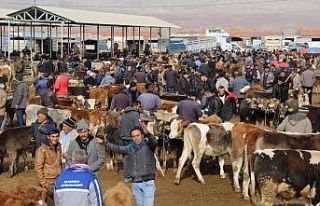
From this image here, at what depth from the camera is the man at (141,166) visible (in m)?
8.16

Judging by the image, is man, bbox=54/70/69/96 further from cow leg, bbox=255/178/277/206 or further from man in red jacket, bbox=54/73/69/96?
cow leg, bbox=255/178/277/206

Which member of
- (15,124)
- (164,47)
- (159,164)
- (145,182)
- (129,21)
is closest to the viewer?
(145,182)

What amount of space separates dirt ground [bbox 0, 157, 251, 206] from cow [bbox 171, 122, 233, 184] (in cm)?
33

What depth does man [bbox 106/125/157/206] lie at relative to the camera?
8156 mm

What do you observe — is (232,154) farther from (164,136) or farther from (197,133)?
(164,136)

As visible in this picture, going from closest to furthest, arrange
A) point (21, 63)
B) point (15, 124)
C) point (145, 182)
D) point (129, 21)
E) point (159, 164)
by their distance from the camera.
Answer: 1. point (145, 182)
2. point (159, 164)
3. point (15, 124)
4. point (21, 63)
5. point (129, 21)

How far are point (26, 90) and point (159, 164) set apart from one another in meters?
5.20

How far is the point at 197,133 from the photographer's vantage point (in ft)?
40.5

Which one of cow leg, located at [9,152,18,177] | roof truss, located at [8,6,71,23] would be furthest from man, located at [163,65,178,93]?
roof truss, located at [8,6,71,23]

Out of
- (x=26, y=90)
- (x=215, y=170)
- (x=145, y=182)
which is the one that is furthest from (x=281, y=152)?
(x=26, y=90)

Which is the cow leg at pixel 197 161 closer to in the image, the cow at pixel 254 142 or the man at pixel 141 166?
the cow at pixel 254 142

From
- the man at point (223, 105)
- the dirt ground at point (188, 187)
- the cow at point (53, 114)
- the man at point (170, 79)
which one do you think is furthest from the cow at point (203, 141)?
the man at point (170, 79)

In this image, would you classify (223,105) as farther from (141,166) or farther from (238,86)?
(141,166)

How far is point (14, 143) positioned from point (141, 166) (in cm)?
583
